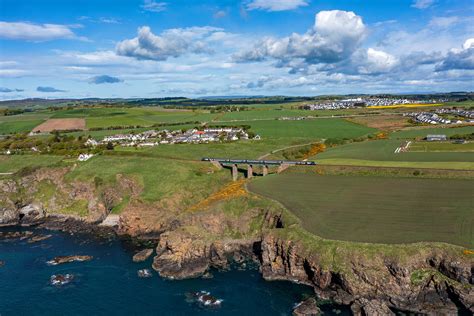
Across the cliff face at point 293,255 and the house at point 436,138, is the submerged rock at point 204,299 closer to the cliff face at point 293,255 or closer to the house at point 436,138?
the cliff face at point 293,255

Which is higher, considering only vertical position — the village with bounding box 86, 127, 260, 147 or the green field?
the village with bounding box 86, 127, 260, 147

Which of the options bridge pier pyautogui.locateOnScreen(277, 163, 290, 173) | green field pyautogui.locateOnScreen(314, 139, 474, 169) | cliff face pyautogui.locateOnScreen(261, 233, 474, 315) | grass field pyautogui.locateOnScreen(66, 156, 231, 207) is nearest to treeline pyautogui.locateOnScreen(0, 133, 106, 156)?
grass field pyautogui.locateOnScreen(66, 156, 231, 207)

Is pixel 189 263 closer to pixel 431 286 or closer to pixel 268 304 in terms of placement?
pixel 268 304

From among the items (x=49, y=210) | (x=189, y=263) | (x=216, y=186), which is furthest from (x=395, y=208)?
(x=49, y=210)

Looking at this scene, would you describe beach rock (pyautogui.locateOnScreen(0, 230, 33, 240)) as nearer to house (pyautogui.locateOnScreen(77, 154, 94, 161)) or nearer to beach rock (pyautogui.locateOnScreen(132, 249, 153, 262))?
beach rock (pyautogui.locateOnScreen(132, 249, 153, 262))

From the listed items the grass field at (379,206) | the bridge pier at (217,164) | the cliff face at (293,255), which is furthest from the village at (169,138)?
the grass field at (379,206)

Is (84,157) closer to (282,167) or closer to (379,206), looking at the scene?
(282,167)
